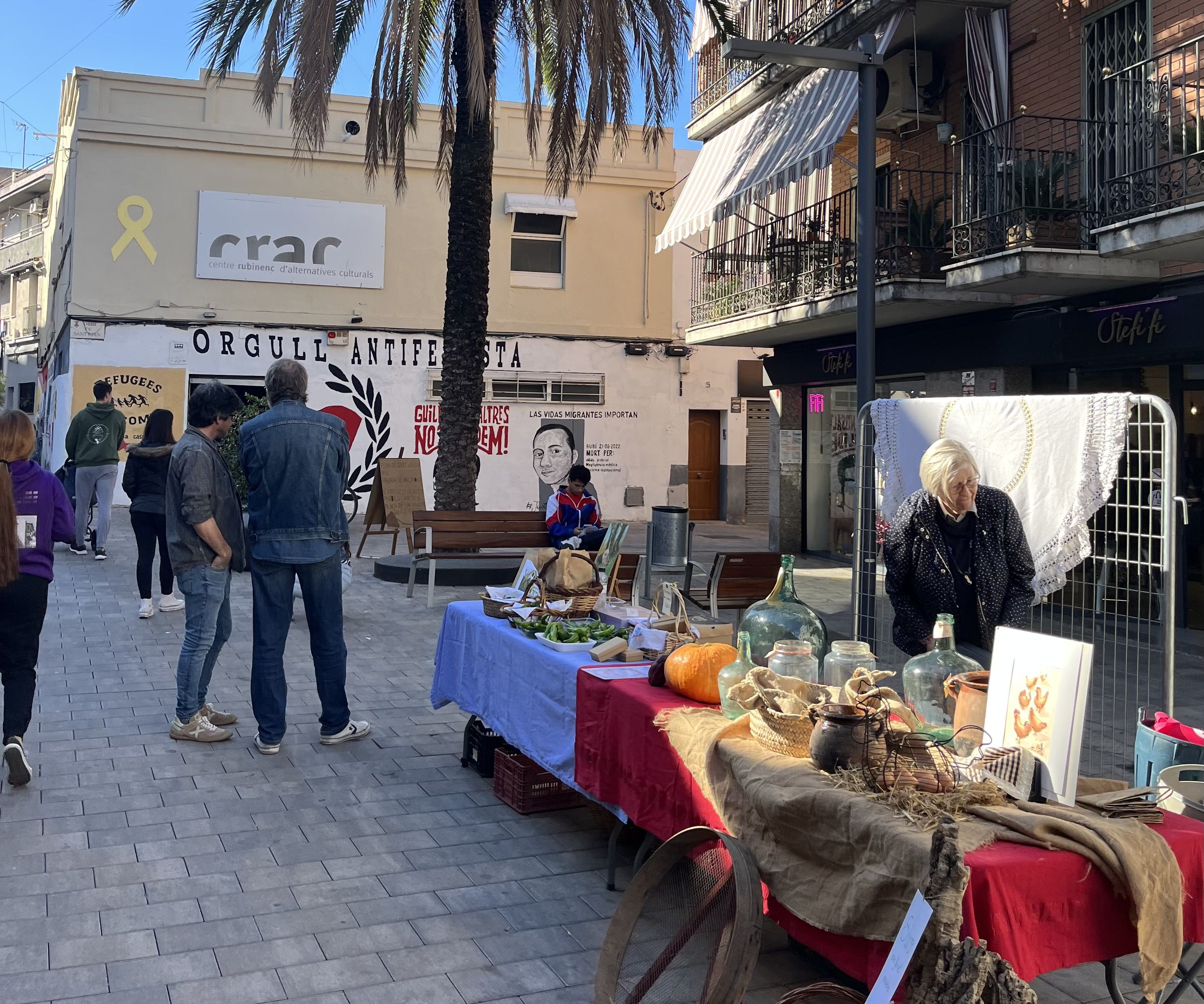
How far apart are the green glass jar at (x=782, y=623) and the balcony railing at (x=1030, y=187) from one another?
8247mm

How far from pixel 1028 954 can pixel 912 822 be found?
0.37 meters

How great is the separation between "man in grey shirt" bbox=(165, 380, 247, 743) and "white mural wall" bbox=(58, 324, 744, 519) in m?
15.8

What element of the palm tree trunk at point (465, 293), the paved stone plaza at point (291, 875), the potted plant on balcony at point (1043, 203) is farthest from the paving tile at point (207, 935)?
the potted plant on balcony at point (1043, 203)

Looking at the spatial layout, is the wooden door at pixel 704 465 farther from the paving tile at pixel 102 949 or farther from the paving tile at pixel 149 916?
the paving tile at pixel 102 949

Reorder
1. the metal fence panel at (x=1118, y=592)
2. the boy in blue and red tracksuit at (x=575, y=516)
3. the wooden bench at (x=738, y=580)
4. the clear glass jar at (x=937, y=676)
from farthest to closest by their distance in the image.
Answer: the boy in blue and red tracksuit at (x=575, y=516) < the wooden bench at (x=738, y=580) < the metal fence panel at (x=1118, y=592) < the clear glass jar at (x=937, y=676)

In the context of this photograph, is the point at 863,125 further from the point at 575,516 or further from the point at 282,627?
the point at 282,627

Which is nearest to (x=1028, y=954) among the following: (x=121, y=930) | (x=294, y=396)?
(x=121, y=930)

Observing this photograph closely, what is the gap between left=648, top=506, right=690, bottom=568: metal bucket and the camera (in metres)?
13.2

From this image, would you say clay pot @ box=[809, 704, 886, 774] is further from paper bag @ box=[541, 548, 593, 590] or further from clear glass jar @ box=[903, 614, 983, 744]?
paper bag @ box=[541, 548, 593, 590]

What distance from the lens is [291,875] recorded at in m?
4.45

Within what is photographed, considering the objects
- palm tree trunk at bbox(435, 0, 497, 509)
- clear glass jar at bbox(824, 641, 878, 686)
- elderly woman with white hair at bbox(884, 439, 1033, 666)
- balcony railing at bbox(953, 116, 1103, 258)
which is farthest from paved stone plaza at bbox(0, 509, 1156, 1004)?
balcony railing at bbox(953, 116, 1103, 258)

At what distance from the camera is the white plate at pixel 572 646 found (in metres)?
4.84

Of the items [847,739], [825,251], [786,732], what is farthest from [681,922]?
[825,251]

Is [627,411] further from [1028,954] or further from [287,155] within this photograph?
[1028,954]
